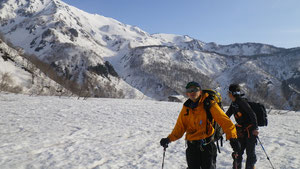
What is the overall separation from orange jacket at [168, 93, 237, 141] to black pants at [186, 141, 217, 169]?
207mm

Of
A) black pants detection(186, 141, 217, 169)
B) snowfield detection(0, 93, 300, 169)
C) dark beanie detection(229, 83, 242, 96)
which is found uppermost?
dark beanie detection(229, 83, 242, 96)

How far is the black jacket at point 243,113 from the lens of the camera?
16.3ft

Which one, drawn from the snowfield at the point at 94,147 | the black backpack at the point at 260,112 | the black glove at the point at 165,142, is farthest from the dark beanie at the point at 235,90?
the snowfield at the point at 94,147

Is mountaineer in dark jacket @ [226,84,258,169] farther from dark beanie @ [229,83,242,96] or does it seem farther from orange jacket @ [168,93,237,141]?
orange jacket @ [168,93,237,141]

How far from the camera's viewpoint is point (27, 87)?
54500mm

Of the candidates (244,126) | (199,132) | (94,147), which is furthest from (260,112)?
(94,147)

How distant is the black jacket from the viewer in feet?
16.3

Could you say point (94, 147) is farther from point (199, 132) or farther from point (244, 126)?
point (244, 126)

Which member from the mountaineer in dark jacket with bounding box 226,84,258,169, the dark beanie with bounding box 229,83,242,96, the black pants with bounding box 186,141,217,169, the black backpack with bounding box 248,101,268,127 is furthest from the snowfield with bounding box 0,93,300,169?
the dark beanie with bounding box 229,83,242,96

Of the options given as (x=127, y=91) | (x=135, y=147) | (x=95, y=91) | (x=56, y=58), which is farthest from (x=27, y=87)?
(x=56, y=58)

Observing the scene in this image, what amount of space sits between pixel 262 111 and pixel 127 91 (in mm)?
120294

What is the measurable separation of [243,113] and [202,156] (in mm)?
2159

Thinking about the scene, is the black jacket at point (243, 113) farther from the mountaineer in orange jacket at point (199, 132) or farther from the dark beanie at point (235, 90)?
the mountaineer in orange jacket at point (199, 132)

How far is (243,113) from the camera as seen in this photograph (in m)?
5.26
